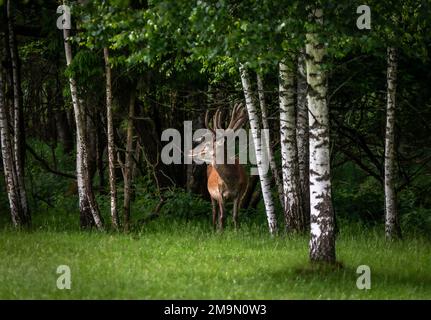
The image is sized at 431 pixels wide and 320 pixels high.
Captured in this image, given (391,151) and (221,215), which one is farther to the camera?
(221,215)

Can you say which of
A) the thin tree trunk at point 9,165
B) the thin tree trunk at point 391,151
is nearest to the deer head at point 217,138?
the thin tree trunk at point 391,151

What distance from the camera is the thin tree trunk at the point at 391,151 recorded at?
15062 millimetres

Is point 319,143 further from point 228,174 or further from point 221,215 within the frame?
point 228,174

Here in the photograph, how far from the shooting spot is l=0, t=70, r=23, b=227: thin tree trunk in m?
16.7

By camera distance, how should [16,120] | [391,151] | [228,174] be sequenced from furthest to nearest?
[16,120] < [228,174] < [391,151]

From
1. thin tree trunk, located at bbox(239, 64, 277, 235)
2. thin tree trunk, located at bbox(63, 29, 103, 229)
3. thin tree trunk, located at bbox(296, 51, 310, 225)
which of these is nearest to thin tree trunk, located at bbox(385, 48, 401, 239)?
thin tree trunk, located at bbox(296, 51, 310, 225)

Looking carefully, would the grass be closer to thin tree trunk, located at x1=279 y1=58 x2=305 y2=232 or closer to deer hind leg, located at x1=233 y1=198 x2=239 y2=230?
deer hind leg, located at x1=233 y1=198 x2=239 y2=230

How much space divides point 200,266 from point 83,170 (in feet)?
17.4

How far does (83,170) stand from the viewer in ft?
55.2

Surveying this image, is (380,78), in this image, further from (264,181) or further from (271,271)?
(271,271)

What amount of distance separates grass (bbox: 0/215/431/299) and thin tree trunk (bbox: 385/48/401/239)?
35 centimetres

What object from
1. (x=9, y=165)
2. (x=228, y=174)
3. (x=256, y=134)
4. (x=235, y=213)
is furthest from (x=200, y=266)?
(x=9, y=165)

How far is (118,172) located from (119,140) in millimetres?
2432
